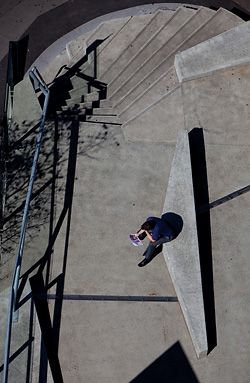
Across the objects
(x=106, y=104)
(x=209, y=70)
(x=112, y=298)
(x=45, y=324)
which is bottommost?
(x=45, y=324)

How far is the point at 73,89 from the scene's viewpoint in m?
16.7

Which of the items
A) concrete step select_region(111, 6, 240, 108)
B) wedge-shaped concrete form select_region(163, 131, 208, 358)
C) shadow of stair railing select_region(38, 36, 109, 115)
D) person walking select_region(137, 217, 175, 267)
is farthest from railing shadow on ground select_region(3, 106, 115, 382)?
wedge-shaped concrete form select_region(163, 131, 208, 358)

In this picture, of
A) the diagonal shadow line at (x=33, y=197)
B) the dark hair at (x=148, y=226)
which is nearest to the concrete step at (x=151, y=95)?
the diagonal shadow line at (x=33, y=197)

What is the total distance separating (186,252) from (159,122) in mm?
3374

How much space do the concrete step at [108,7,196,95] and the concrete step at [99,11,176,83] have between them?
0.40 feet

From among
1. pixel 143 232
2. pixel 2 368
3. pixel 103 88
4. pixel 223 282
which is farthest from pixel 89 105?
pixel 2 368

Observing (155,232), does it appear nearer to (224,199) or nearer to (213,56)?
(224,199)

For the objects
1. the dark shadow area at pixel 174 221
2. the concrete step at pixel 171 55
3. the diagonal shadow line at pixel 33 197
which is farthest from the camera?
the concrete step at pixel 171 55

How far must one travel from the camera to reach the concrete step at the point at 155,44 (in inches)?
637

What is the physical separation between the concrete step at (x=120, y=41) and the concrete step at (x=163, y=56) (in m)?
0.78

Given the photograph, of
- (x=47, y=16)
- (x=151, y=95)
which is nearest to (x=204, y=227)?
(x=151, y=95)

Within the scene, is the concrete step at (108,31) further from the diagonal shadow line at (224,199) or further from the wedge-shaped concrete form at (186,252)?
the diagonal shadow line at (224,199)

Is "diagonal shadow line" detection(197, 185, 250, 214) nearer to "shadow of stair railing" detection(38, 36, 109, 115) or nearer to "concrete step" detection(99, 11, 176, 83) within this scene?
"shadow of stair railing" detection(38, 36, 109, 115)

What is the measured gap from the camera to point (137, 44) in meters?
16.6
